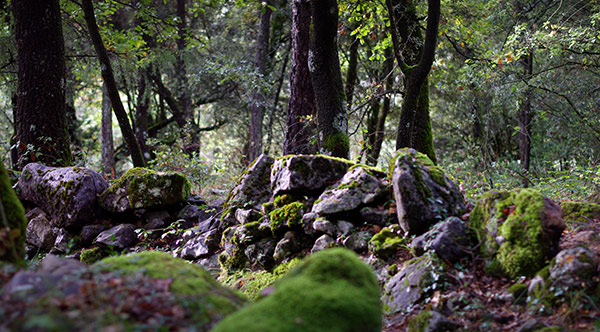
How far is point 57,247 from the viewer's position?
22.5 ft

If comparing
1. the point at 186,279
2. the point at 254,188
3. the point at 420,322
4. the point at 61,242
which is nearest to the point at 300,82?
the point at 254,188

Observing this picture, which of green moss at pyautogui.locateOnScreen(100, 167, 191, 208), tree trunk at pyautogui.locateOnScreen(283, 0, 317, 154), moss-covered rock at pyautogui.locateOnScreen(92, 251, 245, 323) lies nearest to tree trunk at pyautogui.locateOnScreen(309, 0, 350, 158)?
tree trunk at pyautogui.locateOnScreen(283, 0, 317, 154)

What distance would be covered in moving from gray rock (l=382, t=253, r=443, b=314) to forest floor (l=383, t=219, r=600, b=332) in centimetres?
8

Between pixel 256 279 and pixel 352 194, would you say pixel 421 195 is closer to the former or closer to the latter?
pixel 352 194

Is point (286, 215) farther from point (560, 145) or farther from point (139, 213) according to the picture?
point (560, 145)

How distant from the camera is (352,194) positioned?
200 inches

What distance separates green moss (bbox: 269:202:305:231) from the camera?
530 centimetres

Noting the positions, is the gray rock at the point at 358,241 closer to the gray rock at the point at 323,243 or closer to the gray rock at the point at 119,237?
the gray rock at the point at 323,243

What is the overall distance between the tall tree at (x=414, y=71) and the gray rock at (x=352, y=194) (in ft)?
5.27

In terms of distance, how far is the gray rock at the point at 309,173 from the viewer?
5523 millimetres

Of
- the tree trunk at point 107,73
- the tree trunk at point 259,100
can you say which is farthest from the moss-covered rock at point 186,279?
the tree trunk at point 259,100

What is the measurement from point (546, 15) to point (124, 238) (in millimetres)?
13046

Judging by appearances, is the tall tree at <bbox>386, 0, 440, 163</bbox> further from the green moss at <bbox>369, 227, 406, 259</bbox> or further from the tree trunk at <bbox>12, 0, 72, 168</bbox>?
the tree trunk at <bbox>12, 0, 72, 168</bbox>

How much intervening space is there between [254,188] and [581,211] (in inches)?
163
